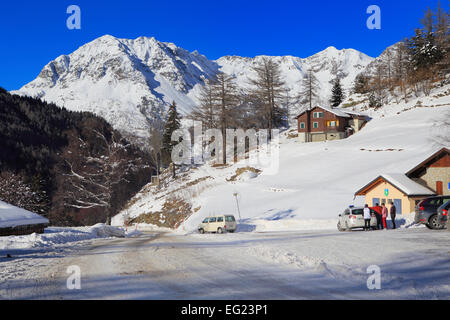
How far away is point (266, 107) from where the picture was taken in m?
71.8

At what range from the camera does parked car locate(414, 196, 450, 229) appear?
21328 mm

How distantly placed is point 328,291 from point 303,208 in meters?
30.9

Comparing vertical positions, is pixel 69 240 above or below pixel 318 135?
below

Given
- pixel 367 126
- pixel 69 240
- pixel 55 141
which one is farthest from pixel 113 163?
pixel 55 141

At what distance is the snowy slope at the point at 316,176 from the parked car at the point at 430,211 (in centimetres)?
904

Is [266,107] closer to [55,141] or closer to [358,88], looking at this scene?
[358,88]

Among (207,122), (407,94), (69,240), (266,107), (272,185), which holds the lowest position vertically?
(69,240)

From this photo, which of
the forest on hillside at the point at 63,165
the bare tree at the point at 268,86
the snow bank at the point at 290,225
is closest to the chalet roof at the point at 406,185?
the snow bank at the point at 290,225

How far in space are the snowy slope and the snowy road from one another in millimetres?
18783

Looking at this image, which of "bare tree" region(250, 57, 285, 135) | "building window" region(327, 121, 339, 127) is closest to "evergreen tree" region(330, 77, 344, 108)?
"building window" region(327, 121, 339, 127)

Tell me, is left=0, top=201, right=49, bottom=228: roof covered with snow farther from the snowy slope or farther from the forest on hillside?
the snowy slope

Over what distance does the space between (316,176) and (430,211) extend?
90.2 ft

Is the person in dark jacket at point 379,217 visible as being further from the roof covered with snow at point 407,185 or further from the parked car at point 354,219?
the roof covered with snow at point 407,185

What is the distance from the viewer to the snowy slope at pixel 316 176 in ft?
124
